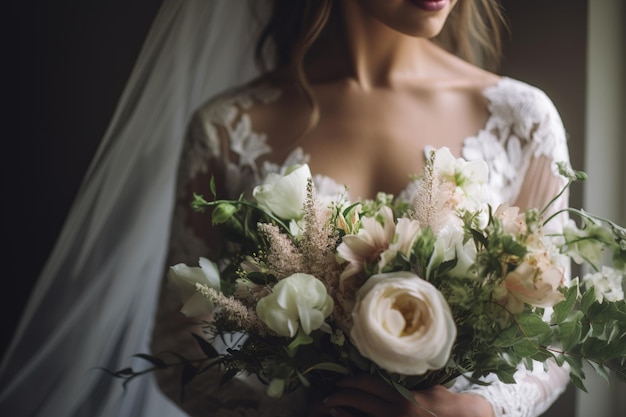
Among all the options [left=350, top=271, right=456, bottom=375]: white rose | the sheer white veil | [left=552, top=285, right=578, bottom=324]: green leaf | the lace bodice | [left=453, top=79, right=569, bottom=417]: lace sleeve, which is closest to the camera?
[left=350, top=271, right=456, bottom=375]: white rose

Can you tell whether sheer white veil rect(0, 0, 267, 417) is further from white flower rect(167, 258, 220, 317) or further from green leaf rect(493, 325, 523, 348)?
green leaf rect(493, 325, 523, 348)

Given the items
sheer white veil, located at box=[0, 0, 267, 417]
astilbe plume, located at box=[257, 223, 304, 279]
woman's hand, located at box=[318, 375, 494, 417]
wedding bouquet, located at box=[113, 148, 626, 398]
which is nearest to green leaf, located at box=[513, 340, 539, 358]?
wedding bouquet, located at box=[113, 148, 626, 398]

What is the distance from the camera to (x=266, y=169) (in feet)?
3.81

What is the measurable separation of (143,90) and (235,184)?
24 centimetres

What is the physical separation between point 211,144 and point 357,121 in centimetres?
27

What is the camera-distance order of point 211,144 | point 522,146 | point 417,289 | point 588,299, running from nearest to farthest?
point 417,289
point 588,299
point 522,146
point 211,144

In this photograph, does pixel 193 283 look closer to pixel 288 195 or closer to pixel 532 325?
pixel 288 195

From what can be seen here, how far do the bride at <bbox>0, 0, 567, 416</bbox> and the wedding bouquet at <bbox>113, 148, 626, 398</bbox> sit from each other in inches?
17.4

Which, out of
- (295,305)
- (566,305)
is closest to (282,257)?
(295,305)

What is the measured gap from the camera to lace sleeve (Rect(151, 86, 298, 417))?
1101mm

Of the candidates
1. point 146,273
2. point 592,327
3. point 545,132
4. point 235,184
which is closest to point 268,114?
point 235,184

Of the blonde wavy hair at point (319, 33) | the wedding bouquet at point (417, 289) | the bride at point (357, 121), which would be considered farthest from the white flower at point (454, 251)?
the blonde wavy hair at point (319, 33)

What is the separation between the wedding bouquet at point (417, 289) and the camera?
54 cm

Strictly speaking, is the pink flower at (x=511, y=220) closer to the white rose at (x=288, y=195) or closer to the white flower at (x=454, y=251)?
the white flower at (x=454, y=251)
